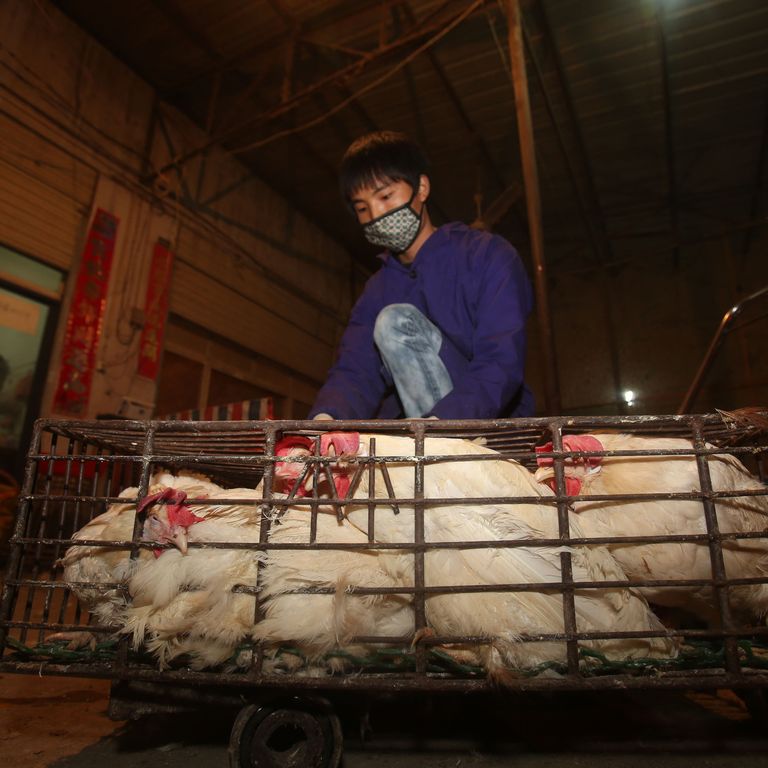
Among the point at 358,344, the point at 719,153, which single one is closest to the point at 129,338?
the point at 358,344

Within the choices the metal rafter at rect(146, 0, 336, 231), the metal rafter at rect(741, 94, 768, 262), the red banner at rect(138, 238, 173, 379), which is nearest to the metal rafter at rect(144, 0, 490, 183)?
the metal rafter at rect(146, 0, 336, 231)

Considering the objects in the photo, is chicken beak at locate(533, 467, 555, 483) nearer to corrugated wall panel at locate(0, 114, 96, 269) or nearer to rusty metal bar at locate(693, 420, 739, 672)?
rusty metal bar at locate(693, 420, 739, 672)

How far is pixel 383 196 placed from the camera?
88.3 inches

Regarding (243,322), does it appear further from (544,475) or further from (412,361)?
Answer: (544,475)

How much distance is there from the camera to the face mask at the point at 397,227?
2236 mm

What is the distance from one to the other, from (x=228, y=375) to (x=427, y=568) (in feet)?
21.9

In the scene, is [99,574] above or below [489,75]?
below

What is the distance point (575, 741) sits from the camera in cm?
127

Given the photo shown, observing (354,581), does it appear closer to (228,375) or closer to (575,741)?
(575,741)

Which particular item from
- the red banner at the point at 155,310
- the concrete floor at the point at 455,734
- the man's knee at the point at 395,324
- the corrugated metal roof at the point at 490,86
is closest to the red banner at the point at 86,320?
the red banner at the point at 155,310

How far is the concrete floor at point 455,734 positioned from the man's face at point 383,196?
1.89 metres

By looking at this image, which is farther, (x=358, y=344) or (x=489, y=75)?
(x=489, y=75)

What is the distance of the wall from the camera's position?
4797 millimetres

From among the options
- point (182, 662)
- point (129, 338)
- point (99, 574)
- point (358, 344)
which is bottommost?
point (182, 662)
